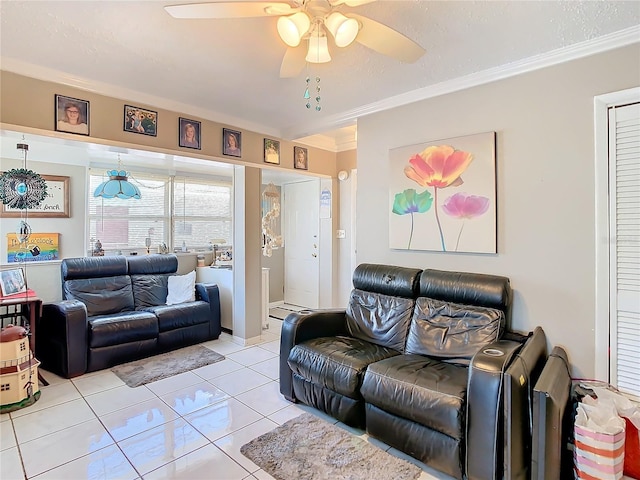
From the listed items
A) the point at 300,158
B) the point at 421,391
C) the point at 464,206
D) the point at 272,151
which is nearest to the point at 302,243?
the point at 300,158

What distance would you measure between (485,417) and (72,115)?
11.4 ft

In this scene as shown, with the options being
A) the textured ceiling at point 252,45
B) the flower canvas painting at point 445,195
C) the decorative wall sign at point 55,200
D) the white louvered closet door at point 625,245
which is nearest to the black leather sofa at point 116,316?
the decorative wall sign at point 55,200

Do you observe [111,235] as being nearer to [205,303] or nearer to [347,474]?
[205,303]

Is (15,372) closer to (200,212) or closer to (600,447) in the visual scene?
(200,212)

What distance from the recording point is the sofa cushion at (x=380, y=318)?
2.70 m

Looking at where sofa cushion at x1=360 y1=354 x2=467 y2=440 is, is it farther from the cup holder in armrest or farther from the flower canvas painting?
the flower canvas painting

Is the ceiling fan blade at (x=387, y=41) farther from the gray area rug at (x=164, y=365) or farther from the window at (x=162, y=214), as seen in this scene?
the window at (x=162, y=214)

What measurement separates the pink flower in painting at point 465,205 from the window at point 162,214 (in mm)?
3925

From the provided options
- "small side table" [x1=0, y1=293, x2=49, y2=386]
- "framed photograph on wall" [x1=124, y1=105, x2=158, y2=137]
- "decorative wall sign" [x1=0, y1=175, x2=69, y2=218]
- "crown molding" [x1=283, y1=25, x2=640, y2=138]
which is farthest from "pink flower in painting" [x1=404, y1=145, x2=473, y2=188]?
"decorative wall sign" [x1=0, y1=175, x2=69, y2=218]

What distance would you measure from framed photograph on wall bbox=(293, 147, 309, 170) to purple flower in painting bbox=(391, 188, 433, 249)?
1776 millimetres

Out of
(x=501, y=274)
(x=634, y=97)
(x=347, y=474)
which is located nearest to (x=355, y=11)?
(x=634, y=97)

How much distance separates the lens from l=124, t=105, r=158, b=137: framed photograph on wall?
3.05 metres

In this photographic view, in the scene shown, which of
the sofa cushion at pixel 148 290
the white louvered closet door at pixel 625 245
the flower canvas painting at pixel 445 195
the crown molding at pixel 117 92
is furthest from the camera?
the sofa cushion at pixel 148 290

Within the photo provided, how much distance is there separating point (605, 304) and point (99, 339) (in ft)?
13.1
